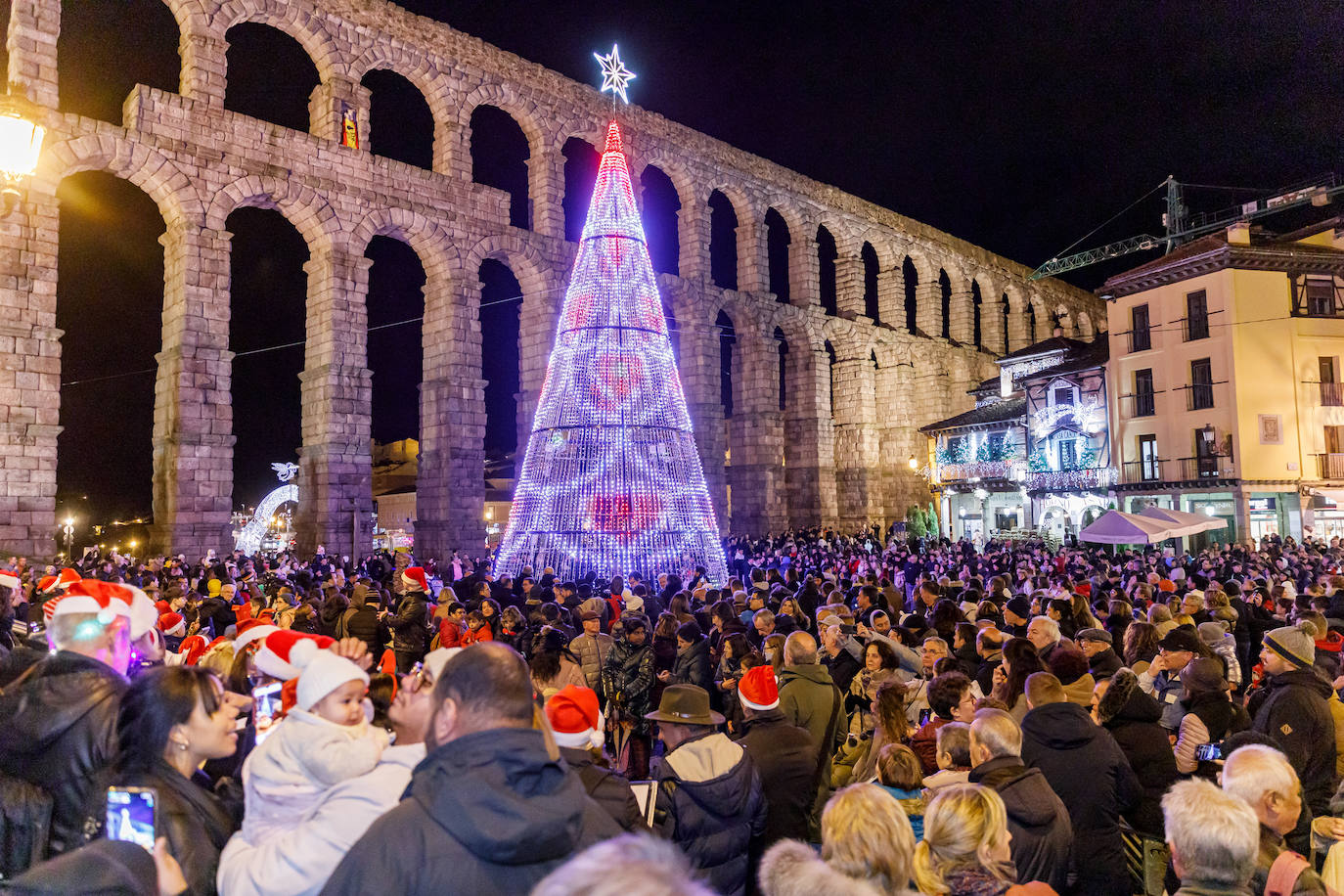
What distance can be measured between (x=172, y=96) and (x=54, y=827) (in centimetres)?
Answer: 2415

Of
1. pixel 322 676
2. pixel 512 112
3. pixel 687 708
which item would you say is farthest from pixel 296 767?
pixel 512 112

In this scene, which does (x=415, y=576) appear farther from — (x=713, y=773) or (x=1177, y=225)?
(x=1177, y=225)

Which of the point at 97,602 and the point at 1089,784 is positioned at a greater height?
the point at 97,602

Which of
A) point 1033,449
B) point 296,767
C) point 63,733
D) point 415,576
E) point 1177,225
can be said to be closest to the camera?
point 296,767

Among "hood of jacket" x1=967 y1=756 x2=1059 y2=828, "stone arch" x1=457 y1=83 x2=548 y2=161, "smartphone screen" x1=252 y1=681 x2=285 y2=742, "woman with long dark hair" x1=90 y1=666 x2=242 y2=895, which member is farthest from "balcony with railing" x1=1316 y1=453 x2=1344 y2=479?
"woman with long dark hair" x1=90 y1=666 x2=242 y2=895

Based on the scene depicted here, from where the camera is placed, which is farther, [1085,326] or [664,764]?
[1085,326]

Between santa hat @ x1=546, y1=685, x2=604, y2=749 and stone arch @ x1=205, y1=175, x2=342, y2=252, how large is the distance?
76.3ft

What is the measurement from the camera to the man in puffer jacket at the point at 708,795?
3.91 meters

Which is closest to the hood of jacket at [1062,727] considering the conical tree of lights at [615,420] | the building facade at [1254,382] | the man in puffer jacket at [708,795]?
the man in puffer jacket at [708,795]

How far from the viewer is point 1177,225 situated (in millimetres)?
53625

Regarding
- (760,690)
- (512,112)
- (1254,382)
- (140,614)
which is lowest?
(760,690)

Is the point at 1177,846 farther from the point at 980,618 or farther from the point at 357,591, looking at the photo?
the point at 357,591

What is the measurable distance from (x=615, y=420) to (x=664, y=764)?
13.3 metres

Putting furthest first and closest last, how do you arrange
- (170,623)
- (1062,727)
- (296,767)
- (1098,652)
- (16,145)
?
(170,623) → (16,145) → (1098,652) → (1062,727) → (296,767)
